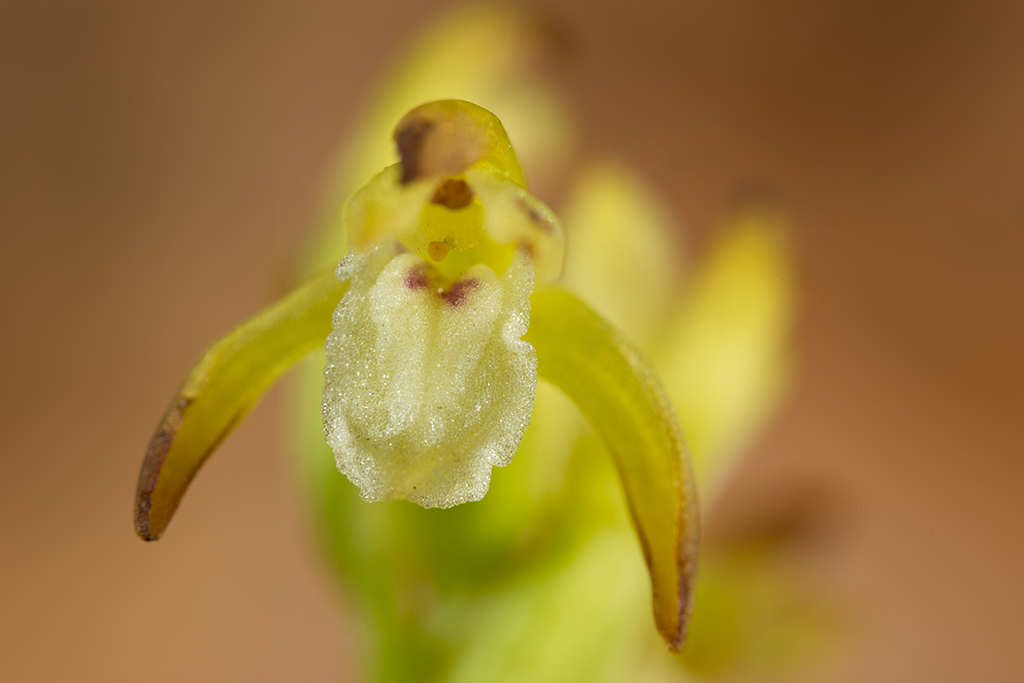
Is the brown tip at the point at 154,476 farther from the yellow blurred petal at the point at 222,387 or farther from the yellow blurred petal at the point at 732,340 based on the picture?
the yellow blurred petal at the point at 732,340

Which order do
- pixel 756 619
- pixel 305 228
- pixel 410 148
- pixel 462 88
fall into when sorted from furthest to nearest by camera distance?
pixel 305 228
pixel 756 619
pixel 462 88
pixel 410 148

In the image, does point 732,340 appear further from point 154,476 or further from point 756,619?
point 154,476

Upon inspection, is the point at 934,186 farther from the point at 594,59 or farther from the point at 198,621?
the point at 198,621

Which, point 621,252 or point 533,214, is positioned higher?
point 533,214

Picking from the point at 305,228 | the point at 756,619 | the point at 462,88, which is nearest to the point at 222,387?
the point at 462,88

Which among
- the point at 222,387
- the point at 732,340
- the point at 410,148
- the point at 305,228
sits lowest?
the point at 305,228

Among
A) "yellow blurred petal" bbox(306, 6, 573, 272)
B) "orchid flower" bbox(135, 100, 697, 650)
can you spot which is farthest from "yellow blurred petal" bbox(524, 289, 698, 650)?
"yellow blurred petal" bbox(306, 6, 573, 272)

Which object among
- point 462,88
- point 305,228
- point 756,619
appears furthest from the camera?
point 305,228

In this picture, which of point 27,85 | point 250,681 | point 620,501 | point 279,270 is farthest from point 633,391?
point 27,85

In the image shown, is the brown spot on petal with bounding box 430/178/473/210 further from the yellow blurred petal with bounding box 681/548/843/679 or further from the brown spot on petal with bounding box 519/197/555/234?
the yellow blurred petal with bounding box 681/548/843/679
